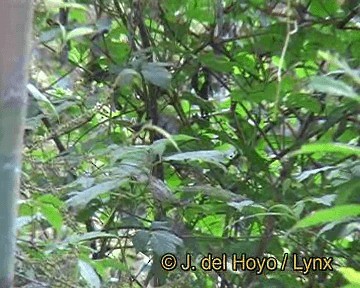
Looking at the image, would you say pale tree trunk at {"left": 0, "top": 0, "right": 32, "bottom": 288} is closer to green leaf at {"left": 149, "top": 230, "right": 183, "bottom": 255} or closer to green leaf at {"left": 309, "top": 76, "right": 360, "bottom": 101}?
green leaf at {"left": 309, "top": 76, "right": 360, "bottom": 101}

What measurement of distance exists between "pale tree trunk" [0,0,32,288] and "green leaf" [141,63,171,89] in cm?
48

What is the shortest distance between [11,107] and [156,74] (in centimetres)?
51

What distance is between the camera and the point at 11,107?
1.33 feet

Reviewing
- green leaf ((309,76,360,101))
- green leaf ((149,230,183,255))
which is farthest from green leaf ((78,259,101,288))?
green leaf ((309,76,360,101))

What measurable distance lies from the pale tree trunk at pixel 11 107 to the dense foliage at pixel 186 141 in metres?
0.27

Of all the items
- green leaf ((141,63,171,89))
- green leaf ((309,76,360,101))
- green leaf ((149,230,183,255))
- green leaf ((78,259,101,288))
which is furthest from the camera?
green leaf ((141,63,171,89))

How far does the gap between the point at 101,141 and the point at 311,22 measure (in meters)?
0.30

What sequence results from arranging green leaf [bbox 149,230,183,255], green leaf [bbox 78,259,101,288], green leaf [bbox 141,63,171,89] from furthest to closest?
1. green leaf [bbox 141,63,171,89]
2. green leaf [bbox 149,230,183,255]
3. green leaf [bbox 78,259,101,288]

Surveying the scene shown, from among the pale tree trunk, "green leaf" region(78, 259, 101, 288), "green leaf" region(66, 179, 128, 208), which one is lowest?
"green leaf" region(78, 259, 101, 288)

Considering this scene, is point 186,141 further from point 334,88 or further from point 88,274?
point 334,88

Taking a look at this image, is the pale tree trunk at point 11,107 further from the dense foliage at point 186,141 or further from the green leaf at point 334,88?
the dense foliage at point 186,141

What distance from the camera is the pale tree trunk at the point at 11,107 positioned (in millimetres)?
380

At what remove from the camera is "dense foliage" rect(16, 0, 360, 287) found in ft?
2.53

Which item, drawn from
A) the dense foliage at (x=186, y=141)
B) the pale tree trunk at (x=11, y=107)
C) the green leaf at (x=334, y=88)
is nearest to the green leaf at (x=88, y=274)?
the dense foliage at (x=186, y=141)
